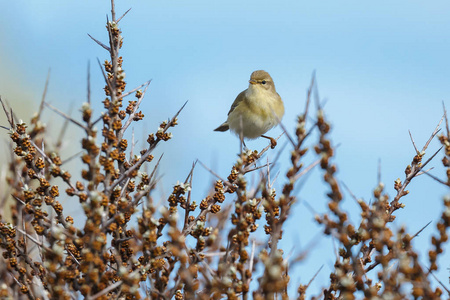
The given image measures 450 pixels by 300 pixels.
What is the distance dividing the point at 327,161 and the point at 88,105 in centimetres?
141

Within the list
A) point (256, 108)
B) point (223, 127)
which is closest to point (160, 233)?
point (256, 108)

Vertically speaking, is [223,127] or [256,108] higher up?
[223,127]

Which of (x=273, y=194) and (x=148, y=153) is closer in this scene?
(x=148, y=153)

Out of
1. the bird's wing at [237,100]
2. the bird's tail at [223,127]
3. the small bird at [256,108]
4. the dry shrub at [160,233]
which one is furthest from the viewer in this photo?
the bird's tail at [223,127]

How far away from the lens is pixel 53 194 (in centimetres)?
391

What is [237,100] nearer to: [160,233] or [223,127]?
[223,127]

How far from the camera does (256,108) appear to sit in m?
8.31

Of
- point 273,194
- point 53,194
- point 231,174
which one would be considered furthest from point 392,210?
point 53,194

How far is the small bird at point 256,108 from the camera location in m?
8.28

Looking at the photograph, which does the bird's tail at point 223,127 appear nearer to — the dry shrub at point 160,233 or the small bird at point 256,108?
the small bird at point 256,108

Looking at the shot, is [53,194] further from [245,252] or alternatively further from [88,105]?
[245,252]

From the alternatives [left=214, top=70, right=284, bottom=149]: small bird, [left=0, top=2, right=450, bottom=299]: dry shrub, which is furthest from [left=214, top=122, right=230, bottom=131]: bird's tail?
[left=0, top=2, right=450, bottom=299]: dry shrub

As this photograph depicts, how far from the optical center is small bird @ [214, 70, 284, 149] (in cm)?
828

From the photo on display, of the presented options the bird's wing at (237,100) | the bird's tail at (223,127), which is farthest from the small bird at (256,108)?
the bird's tail at (223,127)
